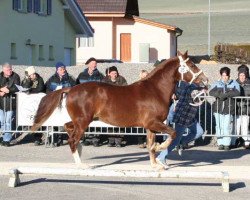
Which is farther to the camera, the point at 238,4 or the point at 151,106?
the point at 238,4

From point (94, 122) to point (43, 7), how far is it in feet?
70.8

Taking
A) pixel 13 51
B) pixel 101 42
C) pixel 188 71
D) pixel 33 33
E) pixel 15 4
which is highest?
pixel 15 4

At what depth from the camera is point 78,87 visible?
1523 cm

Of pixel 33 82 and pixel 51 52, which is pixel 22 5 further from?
pixel 33 82

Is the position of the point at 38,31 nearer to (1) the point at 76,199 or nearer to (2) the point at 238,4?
(1) the point at 76,199

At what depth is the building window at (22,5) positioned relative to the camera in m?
35.7

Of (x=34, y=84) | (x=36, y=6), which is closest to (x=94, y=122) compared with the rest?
(x=34, y=84)

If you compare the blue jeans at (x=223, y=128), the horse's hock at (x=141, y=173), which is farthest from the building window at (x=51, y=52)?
the horse's hock at (x=141, y=173)

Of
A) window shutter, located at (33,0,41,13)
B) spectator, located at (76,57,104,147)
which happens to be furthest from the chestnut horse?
window shutter, located at (33,0,41,13)

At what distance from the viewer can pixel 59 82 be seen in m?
19.2

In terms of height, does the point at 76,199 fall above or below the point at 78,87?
below

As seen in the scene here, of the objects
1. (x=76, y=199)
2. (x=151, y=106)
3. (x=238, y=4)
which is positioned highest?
(x=238, y=4)

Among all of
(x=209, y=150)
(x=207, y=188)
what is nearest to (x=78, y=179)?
(x=207, y=188)

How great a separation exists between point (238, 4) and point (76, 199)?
4865 inches
